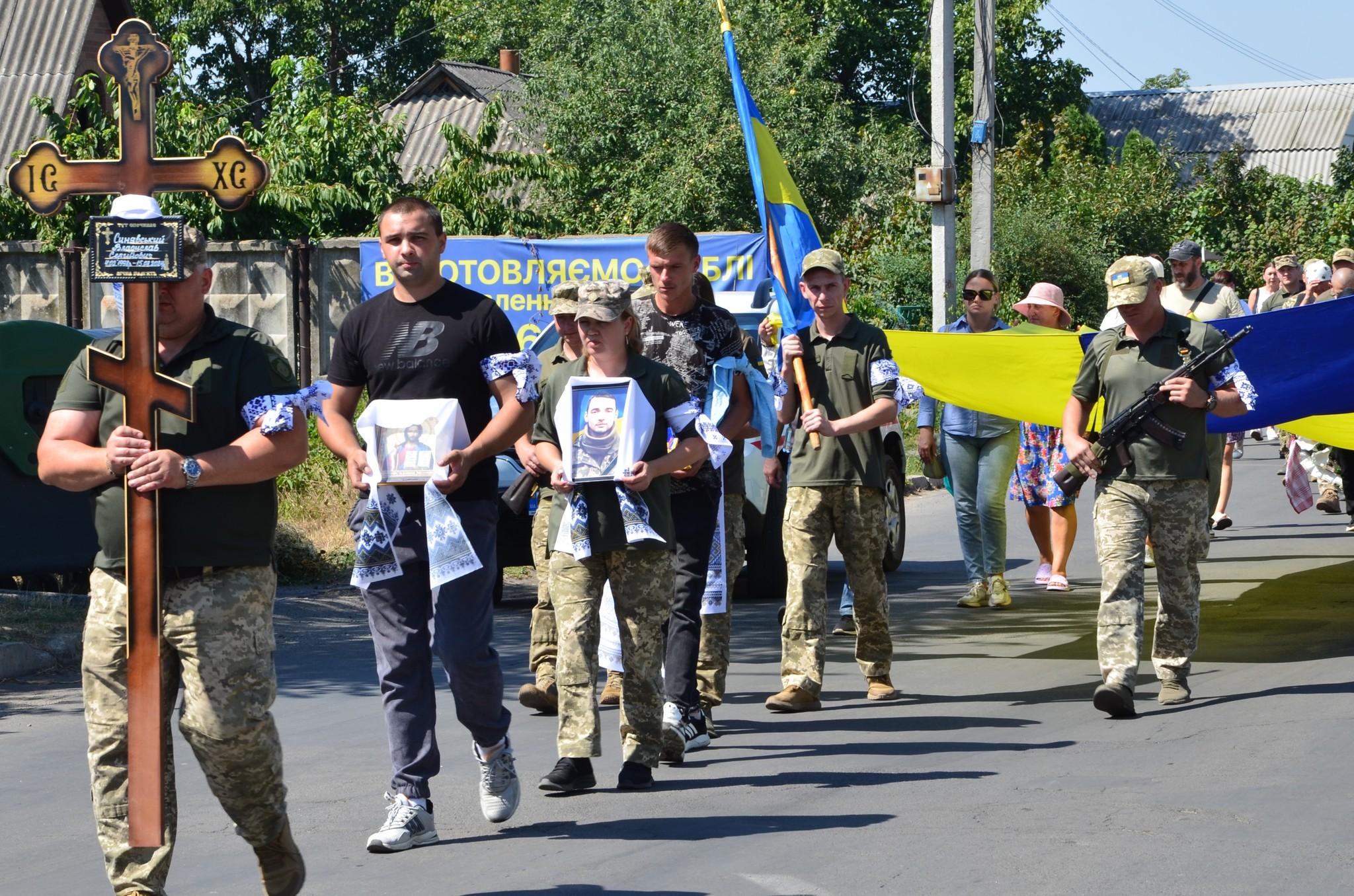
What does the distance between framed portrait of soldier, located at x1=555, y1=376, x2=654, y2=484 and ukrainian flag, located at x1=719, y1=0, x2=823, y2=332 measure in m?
2.34

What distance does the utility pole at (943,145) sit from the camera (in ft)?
59.6

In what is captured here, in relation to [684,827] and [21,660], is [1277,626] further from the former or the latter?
[21,660]

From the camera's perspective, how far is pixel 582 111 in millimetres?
26438

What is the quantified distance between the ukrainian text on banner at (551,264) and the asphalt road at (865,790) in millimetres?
5889

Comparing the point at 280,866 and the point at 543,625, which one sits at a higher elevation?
the point at 543,625

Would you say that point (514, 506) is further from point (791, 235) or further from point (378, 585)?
point (791, 235)

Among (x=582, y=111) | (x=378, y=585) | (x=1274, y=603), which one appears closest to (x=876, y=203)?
(x=582, y=111)

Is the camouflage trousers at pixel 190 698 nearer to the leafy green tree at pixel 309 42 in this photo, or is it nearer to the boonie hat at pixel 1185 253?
the boonie hat at pixel 1185 253

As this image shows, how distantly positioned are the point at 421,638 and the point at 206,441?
1.33m

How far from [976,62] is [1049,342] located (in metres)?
11.4

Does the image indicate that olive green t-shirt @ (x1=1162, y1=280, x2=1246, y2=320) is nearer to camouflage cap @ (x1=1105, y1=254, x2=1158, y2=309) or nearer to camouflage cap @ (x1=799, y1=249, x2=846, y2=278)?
camouflage cap @ (x1=1105, y1=254, x2=1158, y2=309)

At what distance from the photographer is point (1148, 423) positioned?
7750 mm

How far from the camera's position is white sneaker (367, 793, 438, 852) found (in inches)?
224

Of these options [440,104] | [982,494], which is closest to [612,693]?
[982,494]
